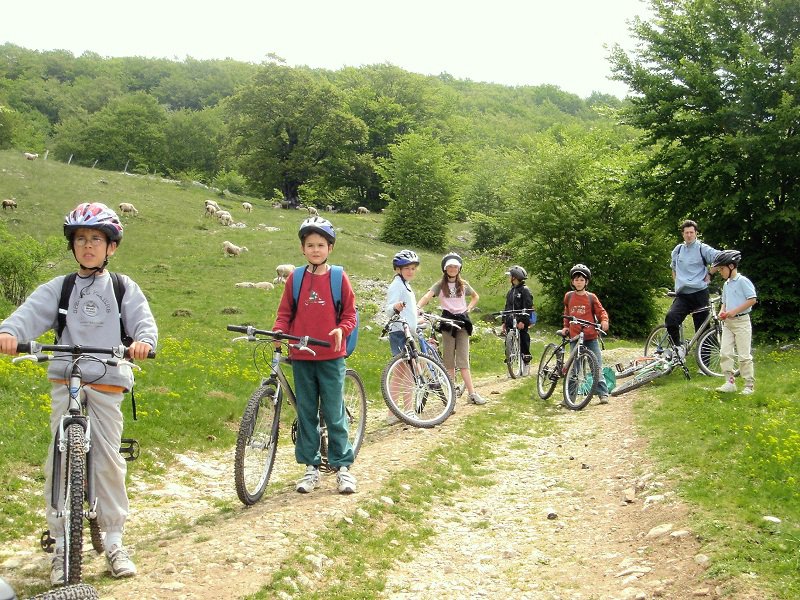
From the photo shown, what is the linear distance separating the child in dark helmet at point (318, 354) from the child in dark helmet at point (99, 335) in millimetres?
1827

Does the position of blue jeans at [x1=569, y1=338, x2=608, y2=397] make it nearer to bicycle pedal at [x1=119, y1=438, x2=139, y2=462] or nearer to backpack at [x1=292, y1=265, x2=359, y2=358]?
backpack at [x1=292, y1=265, x2=359, y2=358]

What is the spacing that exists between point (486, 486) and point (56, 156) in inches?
3656

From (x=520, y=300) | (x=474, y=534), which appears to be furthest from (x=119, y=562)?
(x=520, y=300)

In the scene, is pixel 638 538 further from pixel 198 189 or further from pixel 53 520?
pixel 198 189

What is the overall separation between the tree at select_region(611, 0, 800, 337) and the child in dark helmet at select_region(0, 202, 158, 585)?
15.7 metres

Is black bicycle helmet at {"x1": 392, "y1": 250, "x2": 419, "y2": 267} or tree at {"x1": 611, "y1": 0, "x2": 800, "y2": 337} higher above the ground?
tree at {"x1": 611, "y1": 0, "x2": 800, "y2": 337}

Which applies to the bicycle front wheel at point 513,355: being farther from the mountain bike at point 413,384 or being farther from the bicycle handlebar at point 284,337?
the bicycle handlebar at point 284,337

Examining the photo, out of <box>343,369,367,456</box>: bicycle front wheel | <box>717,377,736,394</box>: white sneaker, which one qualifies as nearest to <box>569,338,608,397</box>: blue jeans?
<box>717,377,736,394</box>: white sneaker

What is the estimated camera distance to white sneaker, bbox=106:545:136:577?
15.9 ft

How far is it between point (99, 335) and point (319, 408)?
8.64 ft

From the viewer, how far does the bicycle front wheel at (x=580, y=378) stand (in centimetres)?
1228

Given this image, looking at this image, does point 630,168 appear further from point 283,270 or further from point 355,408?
point 283,270

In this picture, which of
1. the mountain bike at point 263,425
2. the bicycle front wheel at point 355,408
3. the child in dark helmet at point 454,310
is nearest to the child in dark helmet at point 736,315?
the child in dark helmet at point 454,310

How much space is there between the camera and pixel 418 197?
55531 mm
